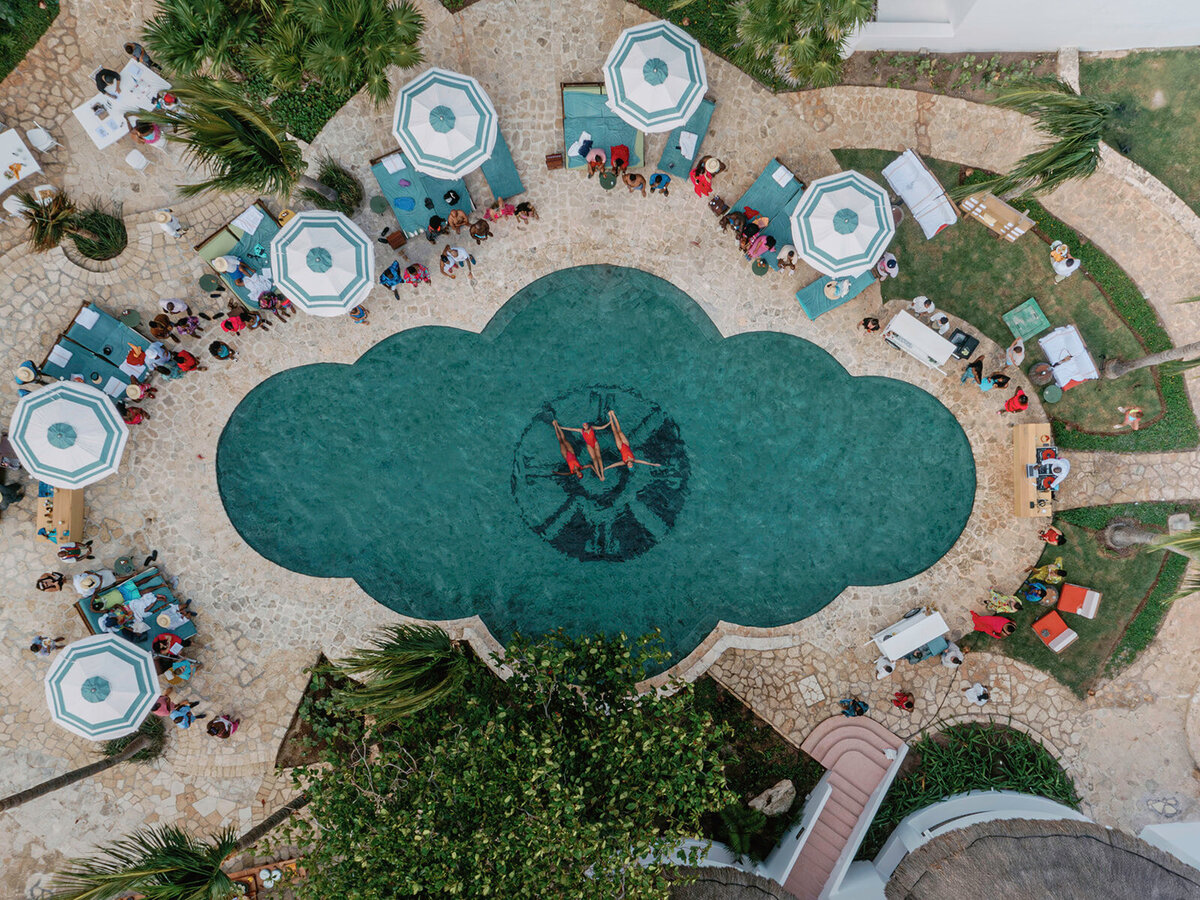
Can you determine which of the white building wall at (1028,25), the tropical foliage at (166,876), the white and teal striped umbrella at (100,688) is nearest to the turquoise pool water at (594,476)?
the white and teal striped umbrella at (100,688)

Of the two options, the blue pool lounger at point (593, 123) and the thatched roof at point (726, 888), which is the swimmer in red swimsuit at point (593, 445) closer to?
the blue pool lounger at point (593, 123)

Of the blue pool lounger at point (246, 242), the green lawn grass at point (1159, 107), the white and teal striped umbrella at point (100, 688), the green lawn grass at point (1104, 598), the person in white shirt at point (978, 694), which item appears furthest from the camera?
the green lawn grass at point (1104, 598)

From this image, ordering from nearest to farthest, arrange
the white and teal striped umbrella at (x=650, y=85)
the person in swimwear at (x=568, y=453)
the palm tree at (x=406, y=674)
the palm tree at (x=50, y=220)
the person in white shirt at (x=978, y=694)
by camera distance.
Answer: the palm tree at (x=406, y=674), the white and teal striped umbrella at (x=650, y=85), the palm tree at (x=50, y=220), the person in swimwear at (x=568, y=453), the person in white shirt at (x=978, y=694)

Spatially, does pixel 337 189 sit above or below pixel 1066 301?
below

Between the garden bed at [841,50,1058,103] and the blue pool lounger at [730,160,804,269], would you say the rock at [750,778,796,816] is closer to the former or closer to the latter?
the blue pool lounger at [730,160,804,269]

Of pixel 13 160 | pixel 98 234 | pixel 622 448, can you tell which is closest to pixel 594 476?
pixel 622 448

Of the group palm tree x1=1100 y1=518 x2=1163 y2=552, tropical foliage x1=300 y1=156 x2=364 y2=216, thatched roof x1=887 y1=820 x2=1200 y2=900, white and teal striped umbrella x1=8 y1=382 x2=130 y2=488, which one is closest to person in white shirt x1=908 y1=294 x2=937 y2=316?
palm tree x1=1100 y1=518 x2=1163 y2=552

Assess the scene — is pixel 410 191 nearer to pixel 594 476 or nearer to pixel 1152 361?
pixel 594 476
